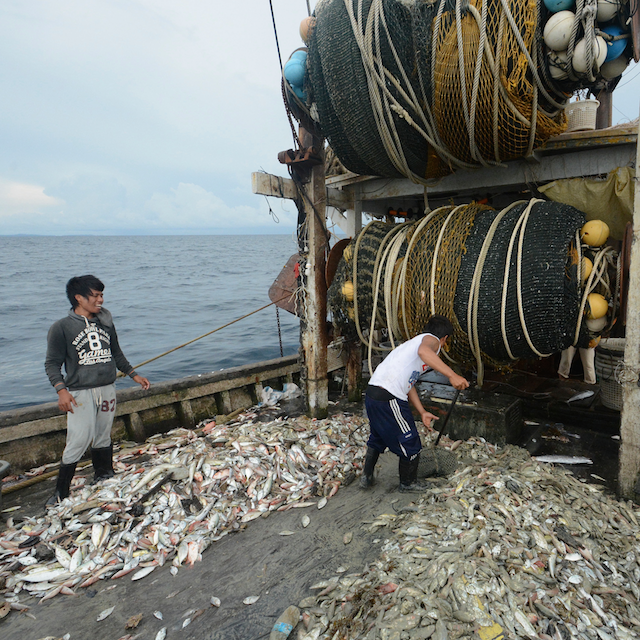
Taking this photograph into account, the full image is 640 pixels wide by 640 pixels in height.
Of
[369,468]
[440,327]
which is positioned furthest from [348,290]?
[369,468]

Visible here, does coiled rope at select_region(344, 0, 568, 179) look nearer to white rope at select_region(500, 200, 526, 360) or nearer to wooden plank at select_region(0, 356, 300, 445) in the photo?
white rope at select_region(500, 200, 526, 360)

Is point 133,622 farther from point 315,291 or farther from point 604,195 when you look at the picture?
point 604,195

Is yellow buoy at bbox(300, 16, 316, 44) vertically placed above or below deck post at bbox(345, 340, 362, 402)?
above

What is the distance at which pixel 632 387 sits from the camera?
3854 mm

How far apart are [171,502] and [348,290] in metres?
3.21

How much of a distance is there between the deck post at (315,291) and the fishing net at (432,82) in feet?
3.62

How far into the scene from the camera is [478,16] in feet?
12.4

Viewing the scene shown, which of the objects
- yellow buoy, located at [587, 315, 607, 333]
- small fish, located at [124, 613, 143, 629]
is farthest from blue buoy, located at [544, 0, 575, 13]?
small fish, located at [124, 613, 143, 629]

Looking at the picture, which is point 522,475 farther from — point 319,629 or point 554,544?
point 319,629

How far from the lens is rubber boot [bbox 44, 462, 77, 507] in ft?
15.0

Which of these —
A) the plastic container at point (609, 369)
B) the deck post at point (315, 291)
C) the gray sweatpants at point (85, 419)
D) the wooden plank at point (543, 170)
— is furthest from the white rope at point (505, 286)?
the gray sweatpants at point (85, 419)

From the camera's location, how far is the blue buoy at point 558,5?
12.1ft

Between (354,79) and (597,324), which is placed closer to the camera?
(597,324)

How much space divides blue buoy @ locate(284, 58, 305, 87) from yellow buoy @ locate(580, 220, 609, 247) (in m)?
3.65
